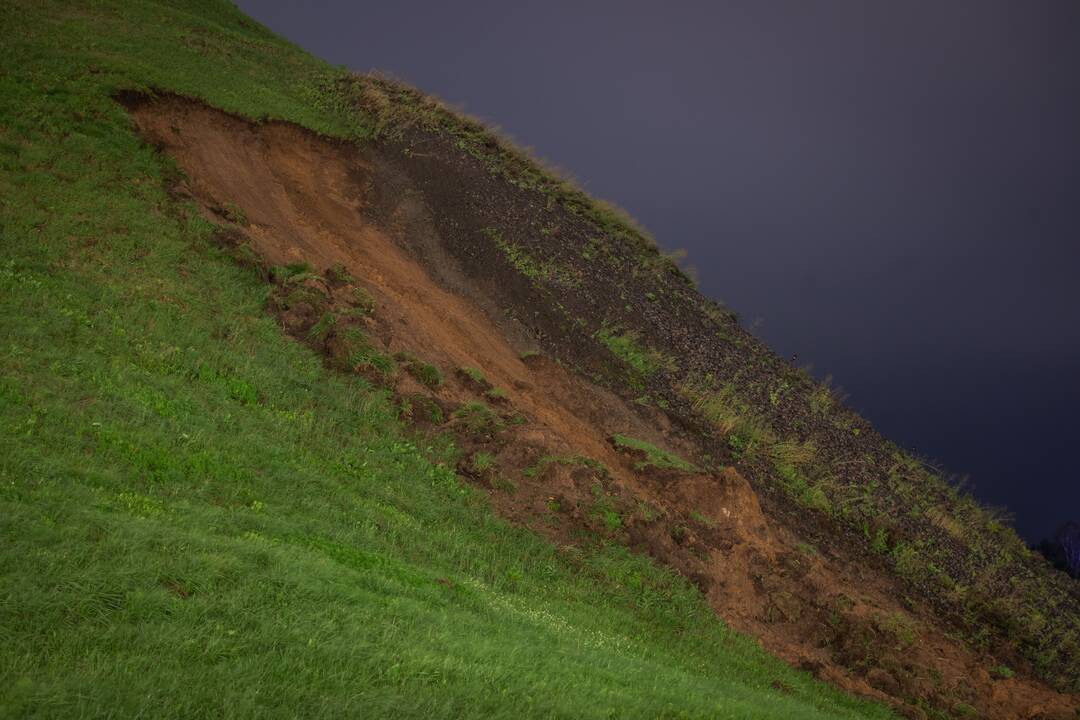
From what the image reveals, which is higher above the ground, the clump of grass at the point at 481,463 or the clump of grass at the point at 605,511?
the clump of grass at the point at 605,511

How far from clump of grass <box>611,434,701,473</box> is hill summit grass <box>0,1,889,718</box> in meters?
3.79

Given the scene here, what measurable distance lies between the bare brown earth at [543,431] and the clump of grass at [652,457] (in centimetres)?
19

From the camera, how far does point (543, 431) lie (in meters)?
15.6

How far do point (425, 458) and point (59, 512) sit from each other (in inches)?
286

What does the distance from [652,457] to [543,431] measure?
325 cm

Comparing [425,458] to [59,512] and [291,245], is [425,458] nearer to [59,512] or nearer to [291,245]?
[59,512]

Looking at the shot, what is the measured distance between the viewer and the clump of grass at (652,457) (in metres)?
16.9

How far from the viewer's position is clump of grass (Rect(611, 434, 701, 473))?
16.9 m

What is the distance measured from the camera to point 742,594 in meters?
14.2

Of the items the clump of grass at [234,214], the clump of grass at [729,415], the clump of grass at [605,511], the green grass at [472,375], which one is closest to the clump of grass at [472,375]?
the green grass at [472,375]

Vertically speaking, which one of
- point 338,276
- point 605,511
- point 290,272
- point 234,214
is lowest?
point 605,511

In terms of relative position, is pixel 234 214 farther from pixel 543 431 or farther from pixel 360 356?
pixel 543 431

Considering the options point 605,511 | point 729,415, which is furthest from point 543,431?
point 729,415

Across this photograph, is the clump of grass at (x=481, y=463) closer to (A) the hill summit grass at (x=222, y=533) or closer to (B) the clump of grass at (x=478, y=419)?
(A) the hill summit grass at (x=222, y=533)
